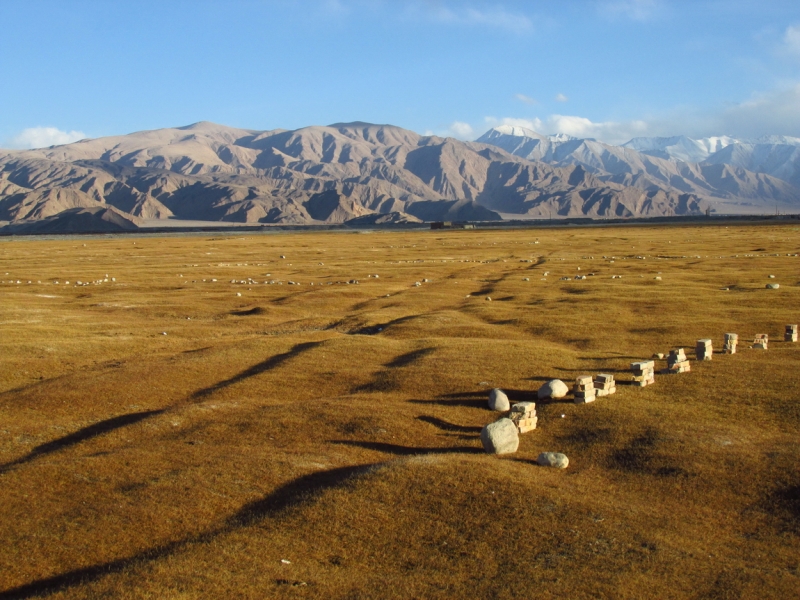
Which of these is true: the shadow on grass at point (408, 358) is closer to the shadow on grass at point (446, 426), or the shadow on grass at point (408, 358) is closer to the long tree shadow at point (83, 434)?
the shadow on grass at point (446, 426)

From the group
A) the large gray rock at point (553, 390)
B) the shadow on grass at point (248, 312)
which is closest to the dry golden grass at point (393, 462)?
the large gray rock at point (553, 390)

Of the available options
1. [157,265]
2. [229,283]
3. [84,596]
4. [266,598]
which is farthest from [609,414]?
[157,265]

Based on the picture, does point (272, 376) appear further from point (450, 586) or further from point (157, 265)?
point (157, 265)

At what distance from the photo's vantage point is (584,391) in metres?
20.5

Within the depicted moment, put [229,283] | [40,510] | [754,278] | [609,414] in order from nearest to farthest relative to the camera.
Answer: [40,510]
[609,414]
[754,278]
[229,283]

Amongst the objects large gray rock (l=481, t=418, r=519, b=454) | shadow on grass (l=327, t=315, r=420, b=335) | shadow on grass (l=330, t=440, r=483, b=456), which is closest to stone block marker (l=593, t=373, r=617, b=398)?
large gray rock (l=481, t=418, r=519, b=454)

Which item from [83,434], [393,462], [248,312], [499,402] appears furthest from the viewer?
[248,312]

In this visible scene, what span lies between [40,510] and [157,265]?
71.8 metres

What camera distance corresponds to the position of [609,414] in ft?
63.9

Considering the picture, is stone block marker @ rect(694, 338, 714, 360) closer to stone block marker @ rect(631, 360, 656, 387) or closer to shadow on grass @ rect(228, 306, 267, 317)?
stone block marker @ rect(631, 360, 656, 387)

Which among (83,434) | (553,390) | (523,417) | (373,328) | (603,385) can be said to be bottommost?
(83,434)

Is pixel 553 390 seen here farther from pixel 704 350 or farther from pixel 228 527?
pixel 228 527

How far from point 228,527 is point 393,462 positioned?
3.94 m

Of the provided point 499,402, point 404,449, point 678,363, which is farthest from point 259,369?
point 678,363
